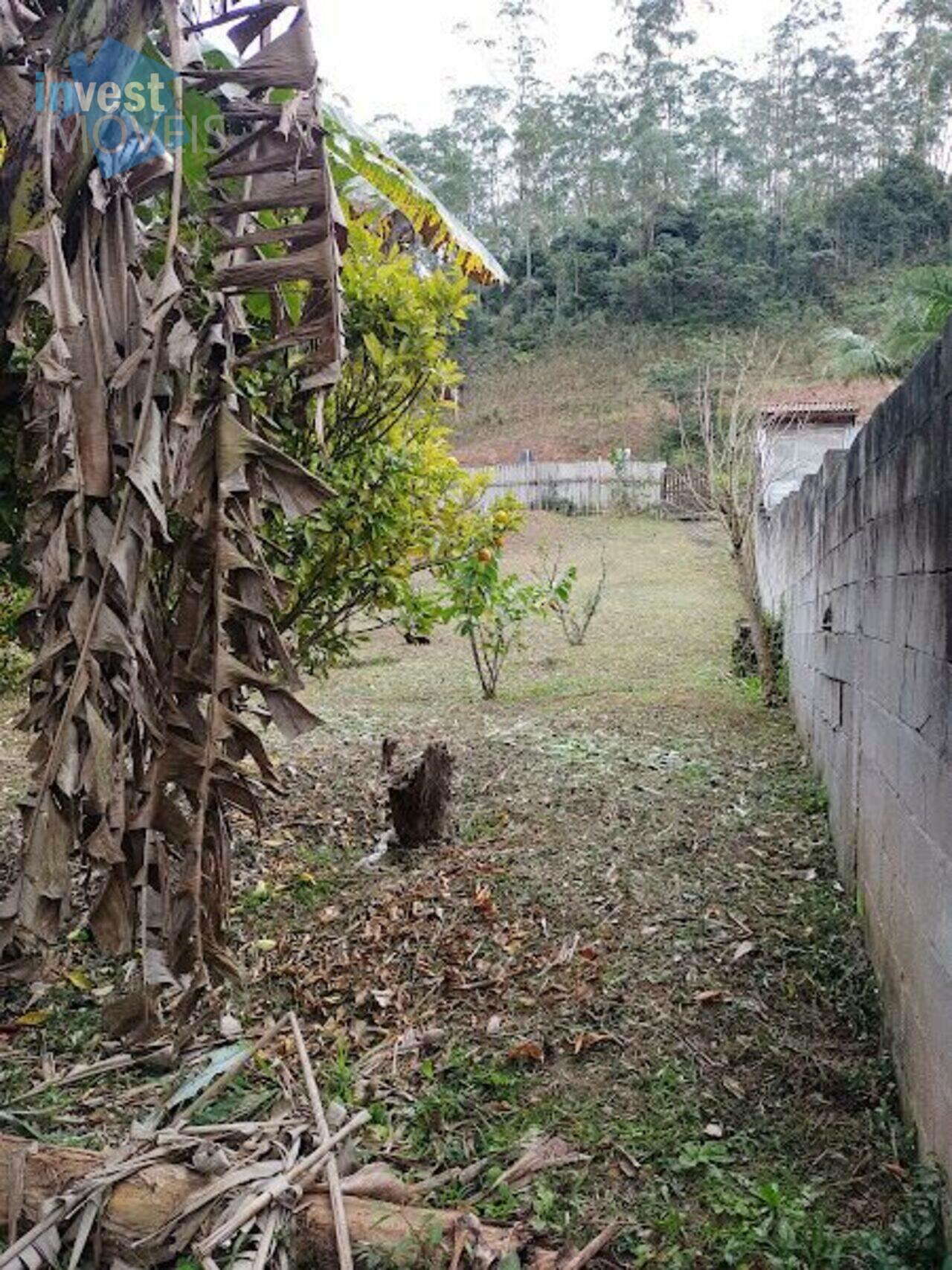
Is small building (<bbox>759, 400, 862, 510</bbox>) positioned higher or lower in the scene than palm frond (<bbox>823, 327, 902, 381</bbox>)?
lower

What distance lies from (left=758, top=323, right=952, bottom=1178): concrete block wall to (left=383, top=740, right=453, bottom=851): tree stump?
1591mm

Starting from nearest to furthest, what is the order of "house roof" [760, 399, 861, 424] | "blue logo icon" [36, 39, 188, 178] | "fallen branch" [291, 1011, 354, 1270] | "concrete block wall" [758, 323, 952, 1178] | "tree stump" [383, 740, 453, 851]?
"fallen branch" [291, 1011, 354, 1270] < "concrete block wall" [758, 323, 952, 1178] < "blue logo icon" [36, 39, 188, 178] < "tree stump" [383, 740, 453, 851] < "house roof" [760, 399, 861, 424]

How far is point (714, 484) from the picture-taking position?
915cm

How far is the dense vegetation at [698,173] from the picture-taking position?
1545 inches

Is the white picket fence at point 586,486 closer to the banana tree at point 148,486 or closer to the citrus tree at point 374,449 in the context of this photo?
the citrus tree at point 374,449

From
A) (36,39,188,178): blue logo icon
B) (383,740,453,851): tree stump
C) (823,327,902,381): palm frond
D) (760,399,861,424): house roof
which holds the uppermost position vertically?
(823,327,902,381): palm frond

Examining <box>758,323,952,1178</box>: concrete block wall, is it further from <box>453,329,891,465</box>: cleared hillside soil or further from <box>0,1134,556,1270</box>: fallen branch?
<box>453,329,891,465</box>: cleared hillside soil

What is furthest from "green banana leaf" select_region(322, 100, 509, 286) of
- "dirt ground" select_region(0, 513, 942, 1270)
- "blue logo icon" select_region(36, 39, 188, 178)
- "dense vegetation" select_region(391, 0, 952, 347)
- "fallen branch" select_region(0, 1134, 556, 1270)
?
"dense vegetation" select_region(391, 0, 952, 347)

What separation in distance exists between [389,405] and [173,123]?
1.84 m

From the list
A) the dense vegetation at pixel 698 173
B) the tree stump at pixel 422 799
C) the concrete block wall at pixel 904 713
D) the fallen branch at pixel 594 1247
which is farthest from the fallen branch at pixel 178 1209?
the dense vegetation at pixel 698 173

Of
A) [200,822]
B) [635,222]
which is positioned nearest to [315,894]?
[200,822]

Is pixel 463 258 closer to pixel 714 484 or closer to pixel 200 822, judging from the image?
pixel 200 822

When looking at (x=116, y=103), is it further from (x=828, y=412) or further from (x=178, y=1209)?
(x=828, y=412)

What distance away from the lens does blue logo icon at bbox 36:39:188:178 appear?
255 centimetres
